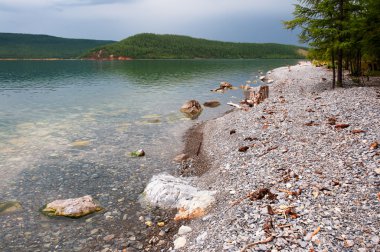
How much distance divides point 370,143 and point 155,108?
29572 mm

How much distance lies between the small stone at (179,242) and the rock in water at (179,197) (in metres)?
1.46

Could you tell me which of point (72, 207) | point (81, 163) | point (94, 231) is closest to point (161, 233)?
point (94, 231)

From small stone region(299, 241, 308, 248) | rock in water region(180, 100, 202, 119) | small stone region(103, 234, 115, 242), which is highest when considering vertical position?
rock in water region(180, 100, 202, 119)

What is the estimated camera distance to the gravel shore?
868 centimetres

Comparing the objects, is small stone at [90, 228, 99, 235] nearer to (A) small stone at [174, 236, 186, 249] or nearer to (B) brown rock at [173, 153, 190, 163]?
(A) small stone at [174, 236, 186, 249]

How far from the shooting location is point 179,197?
13766 mm

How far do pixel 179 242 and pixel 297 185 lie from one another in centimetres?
504

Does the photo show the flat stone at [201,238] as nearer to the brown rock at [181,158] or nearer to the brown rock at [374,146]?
the brown rock at [374,146]

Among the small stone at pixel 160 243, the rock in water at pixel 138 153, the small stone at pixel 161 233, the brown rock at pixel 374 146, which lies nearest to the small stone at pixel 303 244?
the small stone at pixel 160 243

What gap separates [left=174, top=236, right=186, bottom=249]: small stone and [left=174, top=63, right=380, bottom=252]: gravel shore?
0.19m

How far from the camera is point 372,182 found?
36.1ft

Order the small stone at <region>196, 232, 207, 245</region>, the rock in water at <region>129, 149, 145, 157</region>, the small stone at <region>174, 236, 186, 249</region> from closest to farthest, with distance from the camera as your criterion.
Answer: the small stone at <region>196, 232, 207, 245</region> < the small stone at <region>174, 236, 186, 249</region> < the rock in water at <region>129, 149, 145, 157</region>

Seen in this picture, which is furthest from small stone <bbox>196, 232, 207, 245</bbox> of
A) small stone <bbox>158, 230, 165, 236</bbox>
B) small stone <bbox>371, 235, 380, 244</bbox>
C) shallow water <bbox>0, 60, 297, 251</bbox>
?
small stone <bbox>371, 235, 380, 244</bbox>

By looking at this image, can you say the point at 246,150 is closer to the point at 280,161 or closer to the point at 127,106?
the point at 280,161
